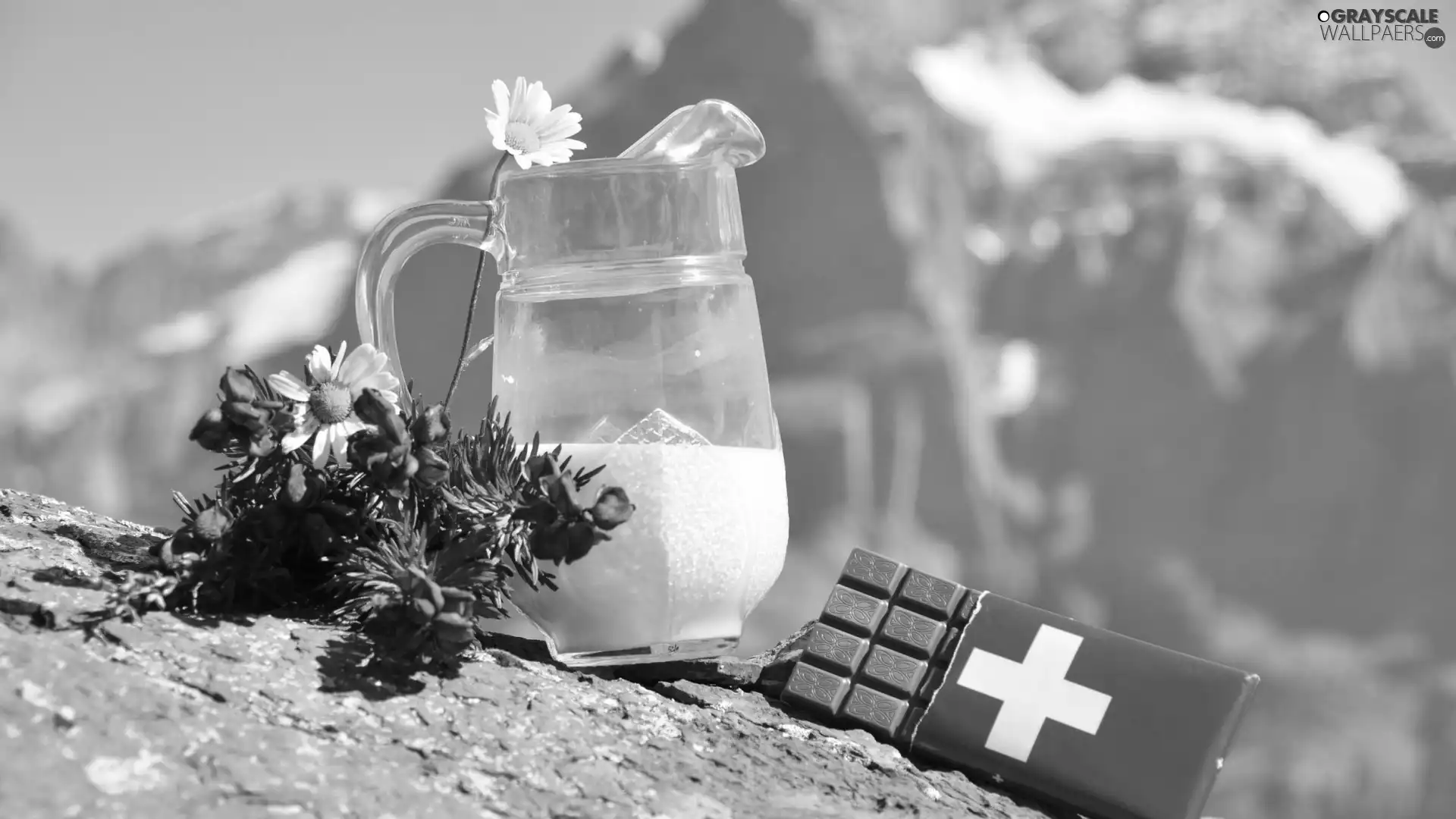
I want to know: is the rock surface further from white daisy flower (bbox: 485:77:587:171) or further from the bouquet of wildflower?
white daisy flower (bbox: 485:77:587:171)

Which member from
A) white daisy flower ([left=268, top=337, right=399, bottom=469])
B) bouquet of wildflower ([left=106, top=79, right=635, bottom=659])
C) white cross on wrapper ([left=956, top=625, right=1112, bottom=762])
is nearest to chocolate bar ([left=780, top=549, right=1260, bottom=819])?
white cross on wrapper ([left=956, top=625, right=1112, bottom=762])

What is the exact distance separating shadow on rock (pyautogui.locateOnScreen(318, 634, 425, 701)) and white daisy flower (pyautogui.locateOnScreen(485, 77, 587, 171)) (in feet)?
1.25

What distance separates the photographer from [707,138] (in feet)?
3.00

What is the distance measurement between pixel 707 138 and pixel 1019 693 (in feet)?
1.65

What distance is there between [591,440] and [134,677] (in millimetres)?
333

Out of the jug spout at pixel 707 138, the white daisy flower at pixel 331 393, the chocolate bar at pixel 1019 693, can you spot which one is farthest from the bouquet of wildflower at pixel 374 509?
the chocolate bar at pixel 1019 693

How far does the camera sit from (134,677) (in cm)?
66

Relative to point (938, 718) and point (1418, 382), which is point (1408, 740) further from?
point (938, 718)

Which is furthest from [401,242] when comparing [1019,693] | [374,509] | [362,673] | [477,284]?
[1019,693]

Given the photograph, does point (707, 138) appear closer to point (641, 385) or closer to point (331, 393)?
point (641, 385)

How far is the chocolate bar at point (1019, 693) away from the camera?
32.7 inches

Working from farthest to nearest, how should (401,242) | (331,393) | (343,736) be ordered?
(401,242), (331,393), (343,736)

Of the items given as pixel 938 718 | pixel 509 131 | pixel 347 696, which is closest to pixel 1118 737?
pixel 938 718

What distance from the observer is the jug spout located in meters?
0.91
